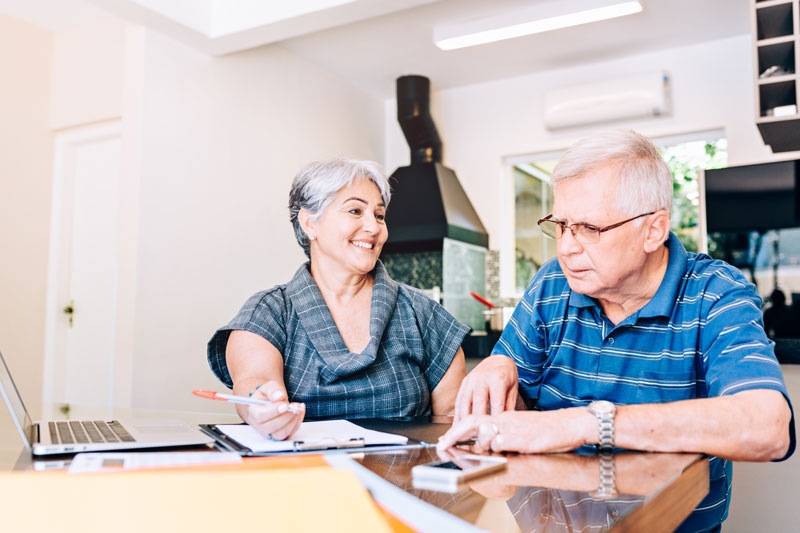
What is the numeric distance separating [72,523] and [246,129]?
337cm

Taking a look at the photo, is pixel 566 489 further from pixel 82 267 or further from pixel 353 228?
pixel 82 267

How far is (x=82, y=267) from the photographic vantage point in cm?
380

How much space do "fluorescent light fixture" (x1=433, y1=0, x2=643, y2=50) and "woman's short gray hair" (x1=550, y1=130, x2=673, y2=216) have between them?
2.23m

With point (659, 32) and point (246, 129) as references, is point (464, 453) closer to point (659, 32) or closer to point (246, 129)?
point (246, 129)

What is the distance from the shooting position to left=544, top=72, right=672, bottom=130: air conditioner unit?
3914 mm

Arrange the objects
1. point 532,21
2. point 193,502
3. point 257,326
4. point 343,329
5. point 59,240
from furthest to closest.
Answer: point 59,240
point 532,21
point 343,329
point 257,326
point 193,502

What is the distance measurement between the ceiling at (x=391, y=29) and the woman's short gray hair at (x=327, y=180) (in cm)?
152

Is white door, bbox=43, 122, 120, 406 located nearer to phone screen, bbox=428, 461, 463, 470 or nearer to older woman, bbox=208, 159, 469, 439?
older woman, bbox=208, 159, 469, 439

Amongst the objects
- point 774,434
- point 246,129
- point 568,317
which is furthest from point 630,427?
point 246,129

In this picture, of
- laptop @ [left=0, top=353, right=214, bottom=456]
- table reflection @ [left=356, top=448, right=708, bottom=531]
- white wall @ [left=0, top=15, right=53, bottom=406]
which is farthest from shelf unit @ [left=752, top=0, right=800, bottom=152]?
white wall @ [left=0, top=15, right=53, bottom=406]

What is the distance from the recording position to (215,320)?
11.6 ft

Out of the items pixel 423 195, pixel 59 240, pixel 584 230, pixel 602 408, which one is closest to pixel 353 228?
pixel 584 230

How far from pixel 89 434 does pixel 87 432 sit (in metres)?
0.03

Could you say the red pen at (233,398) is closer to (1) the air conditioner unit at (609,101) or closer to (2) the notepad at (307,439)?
(2) the notepad at (307,439)
